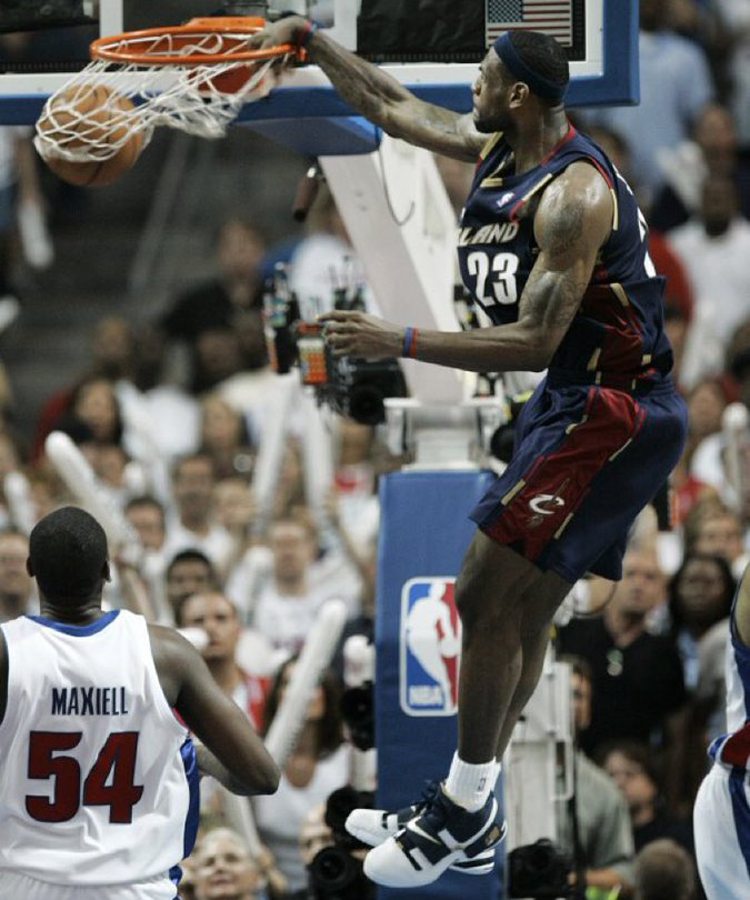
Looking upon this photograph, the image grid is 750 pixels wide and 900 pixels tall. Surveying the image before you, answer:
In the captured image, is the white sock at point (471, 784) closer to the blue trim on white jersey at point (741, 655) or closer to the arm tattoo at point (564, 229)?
the blue trim on white jersey at point (741, 655)

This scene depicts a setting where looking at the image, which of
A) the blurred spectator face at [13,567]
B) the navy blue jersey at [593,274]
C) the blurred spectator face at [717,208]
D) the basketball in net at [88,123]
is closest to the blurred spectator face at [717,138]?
the blurred spectator face at [717,208]

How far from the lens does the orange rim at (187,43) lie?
285 inches

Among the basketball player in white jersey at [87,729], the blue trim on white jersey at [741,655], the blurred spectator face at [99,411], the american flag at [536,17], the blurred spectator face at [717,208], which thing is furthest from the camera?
the blurred spectator face at [717,208]

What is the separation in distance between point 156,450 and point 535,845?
18.5ft

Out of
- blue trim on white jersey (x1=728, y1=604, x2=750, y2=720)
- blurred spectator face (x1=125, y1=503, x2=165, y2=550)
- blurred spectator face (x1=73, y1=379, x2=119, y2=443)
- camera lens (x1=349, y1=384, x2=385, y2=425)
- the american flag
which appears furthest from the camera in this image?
blurred spectator face (x1=73, y1=379, x2=119, y2=443)

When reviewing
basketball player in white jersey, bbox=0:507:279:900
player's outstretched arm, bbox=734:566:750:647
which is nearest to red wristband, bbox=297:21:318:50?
basketball player in white jersey, bbox=0:507:279:900

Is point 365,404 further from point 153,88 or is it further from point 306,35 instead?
point 306,35

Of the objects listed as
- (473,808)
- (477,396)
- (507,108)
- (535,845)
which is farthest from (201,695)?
(477,396)

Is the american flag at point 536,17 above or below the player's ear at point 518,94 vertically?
above

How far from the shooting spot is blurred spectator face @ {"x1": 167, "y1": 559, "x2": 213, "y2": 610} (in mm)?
11016

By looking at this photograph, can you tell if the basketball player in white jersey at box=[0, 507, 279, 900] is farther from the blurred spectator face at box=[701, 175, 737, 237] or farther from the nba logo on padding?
the blurred spectator face at box=[701, 175, 737, 237]

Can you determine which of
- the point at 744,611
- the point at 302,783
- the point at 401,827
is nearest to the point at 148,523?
the point at 302,783

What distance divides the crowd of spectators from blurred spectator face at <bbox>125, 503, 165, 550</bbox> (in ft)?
0.04

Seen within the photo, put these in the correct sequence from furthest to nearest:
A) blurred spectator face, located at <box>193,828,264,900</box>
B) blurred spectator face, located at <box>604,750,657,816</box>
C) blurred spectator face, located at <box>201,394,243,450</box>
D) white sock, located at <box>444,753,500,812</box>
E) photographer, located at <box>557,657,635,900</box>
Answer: blurred spectator face, located at <box>201,394,243,450</box>, blurred spectator face, located at <box>604,750,657,816</box>, photographer, located at <box>557,657,635,900</box>, blurred spectator face, located at <box>193,828,264,900</box>, white sock, located at <box>444,753,500,812</box>
